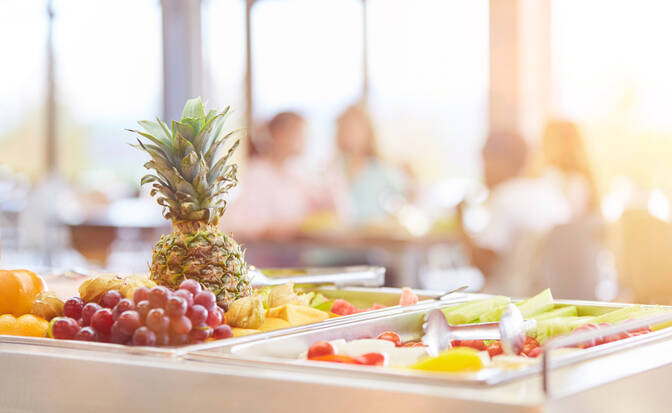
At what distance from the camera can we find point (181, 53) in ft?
32.6

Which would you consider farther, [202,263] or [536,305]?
[536,305]

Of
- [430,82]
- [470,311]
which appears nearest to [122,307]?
[470,311]

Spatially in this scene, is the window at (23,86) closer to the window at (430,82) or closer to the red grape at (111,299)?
the window at (430,82)

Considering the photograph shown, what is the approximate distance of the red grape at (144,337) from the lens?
1325 mm

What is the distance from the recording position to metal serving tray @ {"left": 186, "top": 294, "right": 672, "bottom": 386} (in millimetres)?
1071

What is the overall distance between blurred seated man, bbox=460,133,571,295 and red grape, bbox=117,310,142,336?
3.97 meters

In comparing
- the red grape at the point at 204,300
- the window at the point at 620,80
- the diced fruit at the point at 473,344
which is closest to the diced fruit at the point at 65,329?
the red grape at the point at 204,300

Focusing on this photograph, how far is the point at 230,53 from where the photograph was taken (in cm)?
987

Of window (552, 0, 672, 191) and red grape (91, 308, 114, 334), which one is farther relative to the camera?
window (552, 0, 672, 191)

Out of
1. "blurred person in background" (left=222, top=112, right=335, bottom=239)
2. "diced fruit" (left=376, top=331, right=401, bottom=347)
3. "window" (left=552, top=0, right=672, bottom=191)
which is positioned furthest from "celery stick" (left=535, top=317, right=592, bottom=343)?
"window" (left=552, top=0, right=672, bottom=191)

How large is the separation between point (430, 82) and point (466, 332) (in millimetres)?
7381

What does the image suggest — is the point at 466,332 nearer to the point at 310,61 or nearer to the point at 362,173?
the point at 362,173

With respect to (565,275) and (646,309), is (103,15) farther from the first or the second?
(646,309)

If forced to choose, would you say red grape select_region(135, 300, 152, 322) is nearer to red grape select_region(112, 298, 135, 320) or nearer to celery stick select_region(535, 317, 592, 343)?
red grape select_region(112, 298, 135, 320)
